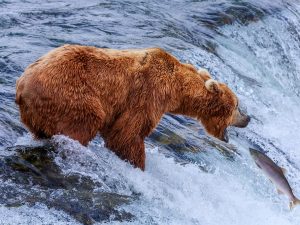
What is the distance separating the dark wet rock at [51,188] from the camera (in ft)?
14.0

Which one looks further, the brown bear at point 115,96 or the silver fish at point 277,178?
the silver fish at point 277,178

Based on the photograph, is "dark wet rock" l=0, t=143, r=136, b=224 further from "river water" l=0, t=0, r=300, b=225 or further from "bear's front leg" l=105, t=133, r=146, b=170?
"bear's front leg" l=105, t=133, r=146, b=170

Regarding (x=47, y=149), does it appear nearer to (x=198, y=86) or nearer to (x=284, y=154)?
(x=198, y=86)

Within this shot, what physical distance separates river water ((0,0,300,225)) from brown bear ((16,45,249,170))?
0.18 meters

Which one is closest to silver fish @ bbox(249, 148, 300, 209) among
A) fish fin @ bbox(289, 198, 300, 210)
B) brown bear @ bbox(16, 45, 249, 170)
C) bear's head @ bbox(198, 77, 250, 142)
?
fish fin @ bbox(289, 198, 300, 210)

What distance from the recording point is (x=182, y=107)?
18.6 feet

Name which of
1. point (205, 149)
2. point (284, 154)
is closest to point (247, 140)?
point (284, 154)

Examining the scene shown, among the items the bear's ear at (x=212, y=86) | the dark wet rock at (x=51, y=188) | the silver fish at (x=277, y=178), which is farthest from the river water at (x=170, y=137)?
the bear's ear at (x=212, y=86)

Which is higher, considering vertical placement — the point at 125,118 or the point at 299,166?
the point at 125,118

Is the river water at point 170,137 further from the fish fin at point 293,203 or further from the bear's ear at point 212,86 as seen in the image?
the bear's ear at point 212,86

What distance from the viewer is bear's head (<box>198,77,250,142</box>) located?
5682 mm

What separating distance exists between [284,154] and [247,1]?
18.8 ft

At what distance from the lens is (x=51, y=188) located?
14.9 ft

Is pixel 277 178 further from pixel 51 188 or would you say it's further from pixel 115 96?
pixel 51 188
